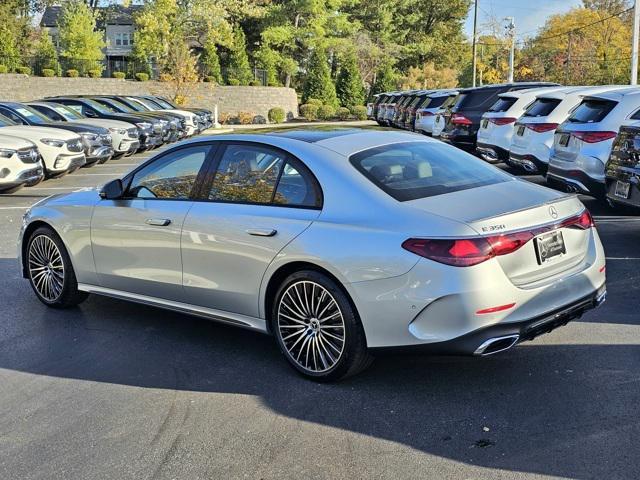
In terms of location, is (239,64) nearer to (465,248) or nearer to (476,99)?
(476,99)

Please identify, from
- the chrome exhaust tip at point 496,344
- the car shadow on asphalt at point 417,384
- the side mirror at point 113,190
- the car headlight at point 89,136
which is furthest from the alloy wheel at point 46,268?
the car headlight at point 89,136

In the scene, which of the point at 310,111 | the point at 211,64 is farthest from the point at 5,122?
the point at 310,111

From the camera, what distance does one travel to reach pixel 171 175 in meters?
5.51

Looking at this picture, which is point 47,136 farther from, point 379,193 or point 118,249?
point 379,193

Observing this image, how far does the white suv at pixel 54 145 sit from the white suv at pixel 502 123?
8.13m

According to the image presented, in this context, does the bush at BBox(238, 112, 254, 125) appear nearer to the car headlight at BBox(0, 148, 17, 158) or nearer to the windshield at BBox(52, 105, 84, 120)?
the windshield at BBox(52, 105, 84, 120)

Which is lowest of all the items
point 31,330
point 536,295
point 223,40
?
point 31,330

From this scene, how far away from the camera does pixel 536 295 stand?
4160 millimetres

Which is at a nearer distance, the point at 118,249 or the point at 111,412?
the point at 111,412

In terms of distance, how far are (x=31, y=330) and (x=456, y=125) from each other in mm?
13267

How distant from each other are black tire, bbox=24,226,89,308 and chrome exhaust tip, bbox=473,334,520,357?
3.62 meters

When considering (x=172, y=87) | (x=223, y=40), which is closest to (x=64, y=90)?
(x=172, y=87)

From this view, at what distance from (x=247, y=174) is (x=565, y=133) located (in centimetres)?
609

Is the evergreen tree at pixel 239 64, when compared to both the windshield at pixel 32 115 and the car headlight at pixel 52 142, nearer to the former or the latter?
the windshield at pixel 32 115
